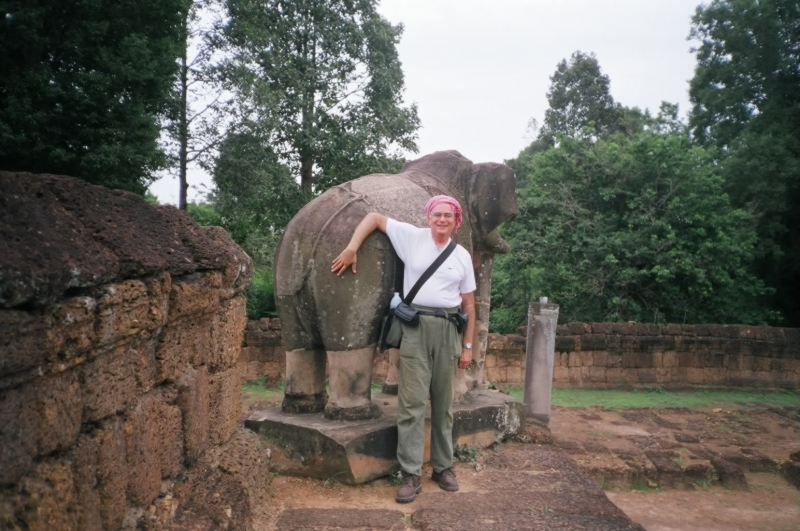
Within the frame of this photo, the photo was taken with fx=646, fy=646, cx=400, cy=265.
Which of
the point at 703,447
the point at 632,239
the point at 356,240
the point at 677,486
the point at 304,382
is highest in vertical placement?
the point at 632,239

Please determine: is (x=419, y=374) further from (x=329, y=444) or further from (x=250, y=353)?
(x=250, y=353)

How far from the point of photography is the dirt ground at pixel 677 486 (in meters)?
3.81

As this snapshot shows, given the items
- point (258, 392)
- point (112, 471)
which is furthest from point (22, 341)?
point (258, 392)

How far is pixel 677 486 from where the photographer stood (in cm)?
632

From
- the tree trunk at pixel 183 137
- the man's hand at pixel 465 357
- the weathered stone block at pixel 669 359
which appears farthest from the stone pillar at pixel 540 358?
the tree trunk at pixel 183 137

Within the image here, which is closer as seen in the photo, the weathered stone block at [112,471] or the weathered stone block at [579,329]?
the weathered stone block at [112,471]

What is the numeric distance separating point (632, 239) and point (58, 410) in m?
12.7

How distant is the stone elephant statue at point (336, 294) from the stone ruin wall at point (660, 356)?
19.8 ft

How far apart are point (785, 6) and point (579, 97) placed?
12093 mm

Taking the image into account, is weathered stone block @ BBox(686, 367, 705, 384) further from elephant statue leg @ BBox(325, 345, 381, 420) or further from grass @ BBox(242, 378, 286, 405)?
elephant statue leg @ BBox(325, 345, 381, 420)

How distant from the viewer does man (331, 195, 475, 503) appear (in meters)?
3.86

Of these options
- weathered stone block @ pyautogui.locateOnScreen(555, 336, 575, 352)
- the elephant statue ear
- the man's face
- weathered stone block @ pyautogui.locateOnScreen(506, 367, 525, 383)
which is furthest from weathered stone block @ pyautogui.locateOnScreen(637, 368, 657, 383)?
the man's face

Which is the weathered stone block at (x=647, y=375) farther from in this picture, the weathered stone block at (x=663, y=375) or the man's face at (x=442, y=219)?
the man's face at (x=442, y=219)

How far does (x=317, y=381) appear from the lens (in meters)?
4.32
